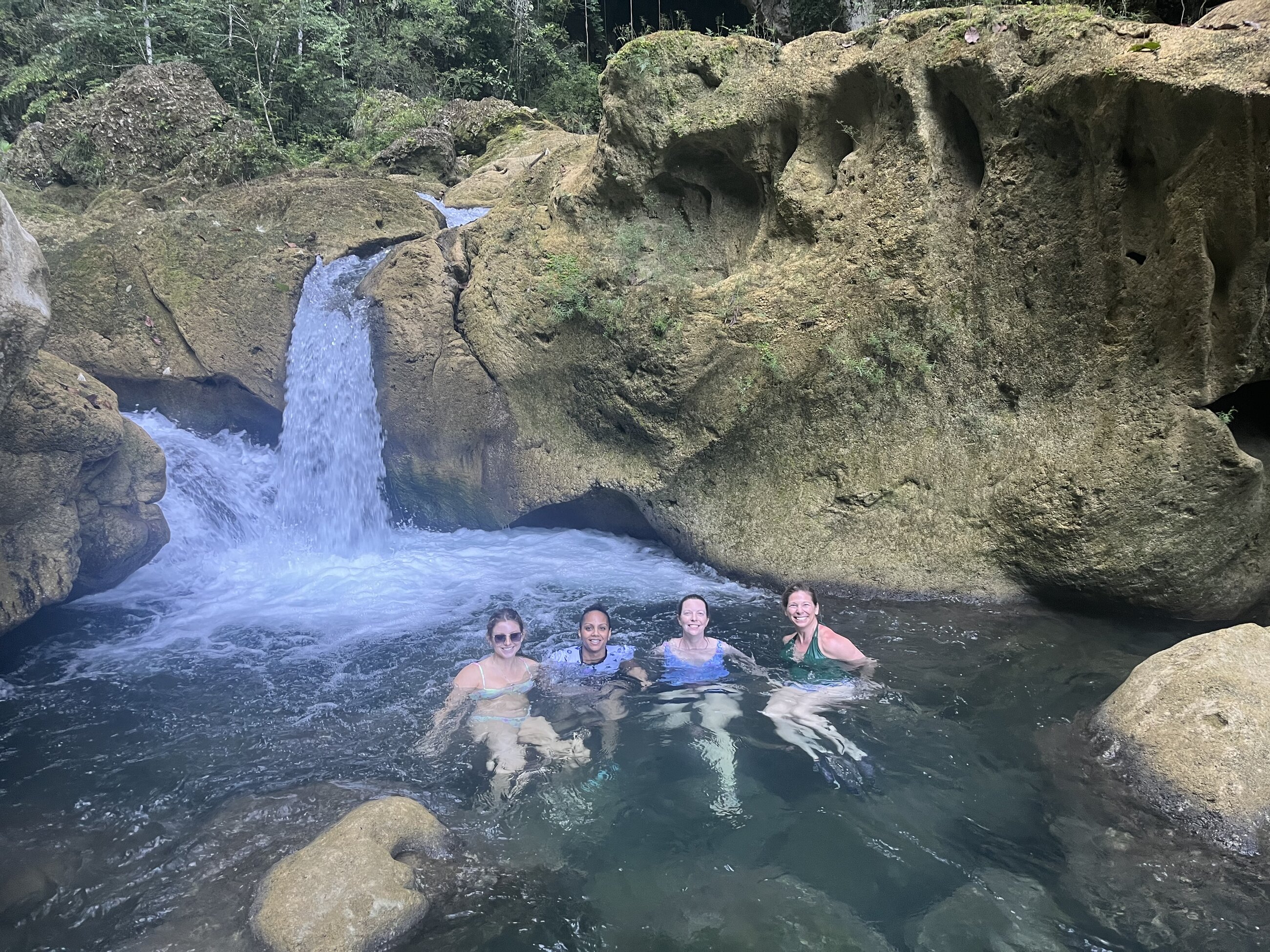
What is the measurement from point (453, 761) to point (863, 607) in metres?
3.84

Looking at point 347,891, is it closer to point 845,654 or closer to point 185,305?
point 845,654

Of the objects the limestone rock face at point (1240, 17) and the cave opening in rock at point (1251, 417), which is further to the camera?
the cave opening in rock at point (1251, 417)

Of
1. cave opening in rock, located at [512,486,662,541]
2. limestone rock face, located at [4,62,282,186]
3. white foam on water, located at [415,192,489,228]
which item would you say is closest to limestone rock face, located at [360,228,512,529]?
cave opening in rock, located at [512,486,662,541]

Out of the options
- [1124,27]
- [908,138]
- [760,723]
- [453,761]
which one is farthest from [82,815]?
[1124,27]

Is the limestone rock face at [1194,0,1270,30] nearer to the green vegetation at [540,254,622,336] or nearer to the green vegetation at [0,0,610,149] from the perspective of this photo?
the green vegetation at [540,254,622,336]

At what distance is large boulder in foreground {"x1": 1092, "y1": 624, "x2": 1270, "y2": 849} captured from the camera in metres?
3.82

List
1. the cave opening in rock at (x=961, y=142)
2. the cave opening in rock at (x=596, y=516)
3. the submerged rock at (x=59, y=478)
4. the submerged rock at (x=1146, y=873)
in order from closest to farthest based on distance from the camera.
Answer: the submerged rock at (x=1146, y=873), the submerged rock at (x=59, y=478), the cave opening in rock at (x=961, y=142), the cave opening in rock at (x=596, y=516)

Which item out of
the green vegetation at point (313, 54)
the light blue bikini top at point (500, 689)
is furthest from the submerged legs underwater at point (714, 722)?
the green vegetation at point (313, 54)

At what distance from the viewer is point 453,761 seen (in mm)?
4727

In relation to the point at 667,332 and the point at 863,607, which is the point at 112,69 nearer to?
the point at 667,332

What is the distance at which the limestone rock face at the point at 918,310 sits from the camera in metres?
5.66

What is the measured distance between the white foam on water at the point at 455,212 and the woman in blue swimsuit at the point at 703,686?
342 inches

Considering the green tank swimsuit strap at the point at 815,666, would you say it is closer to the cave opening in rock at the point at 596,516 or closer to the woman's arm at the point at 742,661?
the woman's arm at the point at 742,661

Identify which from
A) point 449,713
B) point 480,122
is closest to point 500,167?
point 480,122
